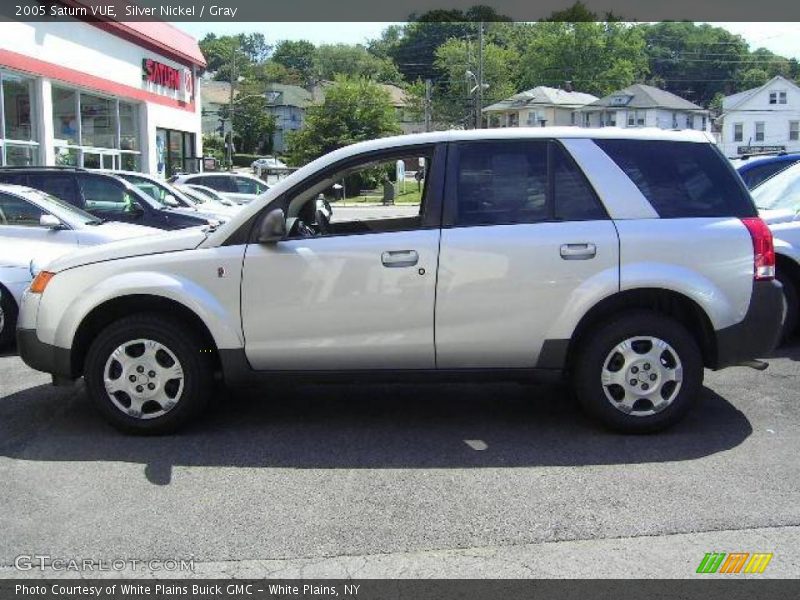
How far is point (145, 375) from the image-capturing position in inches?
205

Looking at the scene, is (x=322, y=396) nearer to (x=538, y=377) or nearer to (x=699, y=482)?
(x=538, y=377)

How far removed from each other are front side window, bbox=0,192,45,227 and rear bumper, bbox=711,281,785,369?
6.92 meters

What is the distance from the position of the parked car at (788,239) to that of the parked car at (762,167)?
1.21 meters

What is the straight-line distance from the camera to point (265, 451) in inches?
199

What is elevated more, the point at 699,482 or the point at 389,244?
the point at 389,244

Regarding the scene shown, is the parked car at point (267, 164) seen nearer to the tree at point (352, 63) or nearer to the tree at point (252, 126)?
the tree at point (252, 126)

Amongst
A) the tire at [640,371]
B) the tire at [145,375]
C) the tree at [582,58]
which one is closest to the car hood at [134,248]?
the tire at [145,375]

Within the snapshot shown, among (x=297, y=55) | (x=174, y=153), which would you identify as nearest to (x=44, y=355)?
(x=174, y=153)

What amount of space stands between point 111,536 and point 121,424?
145 cm

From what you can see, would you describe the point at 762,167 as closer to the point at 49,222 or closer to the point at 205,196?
the point at 49,222

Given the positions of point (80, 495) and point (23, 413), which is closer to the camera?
point (80, 495)

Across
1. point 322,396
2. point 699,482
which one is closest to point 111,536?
point 322,396

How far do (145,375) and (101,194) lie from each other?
701 centimetres

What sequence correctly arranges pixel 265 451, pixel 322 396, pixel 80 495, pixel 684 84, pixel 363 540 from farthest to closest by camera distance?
pixel 684 84, pixel 322 396, pixel 265 451, pixel 80 495, pixel 363 540
